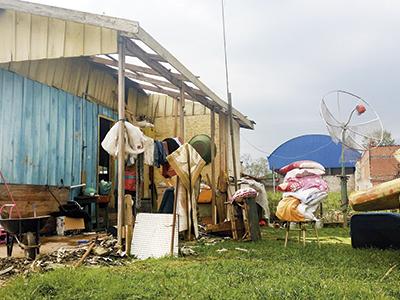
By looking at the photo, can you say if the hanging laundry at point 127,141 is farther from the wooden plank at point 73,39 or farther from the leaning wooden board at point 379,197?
the leaning wooden board at point 379,197

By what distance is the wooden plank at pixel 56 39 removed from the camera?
5.33 metres

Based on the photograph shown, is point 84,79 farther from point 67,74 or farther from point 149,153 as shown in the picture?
point 149,153

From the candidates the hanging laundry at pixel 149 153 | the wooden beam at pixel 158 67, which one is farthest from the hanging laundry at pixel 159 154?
the wooden beam at pixel 158 67

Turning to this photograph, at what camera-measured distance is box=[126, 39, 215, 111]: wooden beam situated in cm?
531

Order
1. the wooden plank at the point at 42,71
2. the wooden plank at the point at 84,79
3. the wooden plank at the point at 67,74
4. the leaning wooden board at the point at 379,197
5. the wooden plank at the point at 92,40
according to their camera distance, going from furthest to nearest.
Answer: the wooden plank at the point at 84,79 < the wooden plank at the point at 67,74 < the wooden plank at the point at 42,71 < the wooden plank at the point at 92,40 < the leaning wooden board at the point at 379,197

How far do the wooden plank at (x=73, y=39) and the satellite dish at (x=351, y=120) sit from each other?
399 centimetres

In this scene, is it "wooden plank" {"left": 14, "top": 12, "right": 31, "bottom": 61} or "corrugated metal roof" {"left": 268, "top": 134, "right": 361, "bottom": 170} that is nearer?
"wooden plank" {"left": 14, "top": 12, "right": 31, "bottom": 61}

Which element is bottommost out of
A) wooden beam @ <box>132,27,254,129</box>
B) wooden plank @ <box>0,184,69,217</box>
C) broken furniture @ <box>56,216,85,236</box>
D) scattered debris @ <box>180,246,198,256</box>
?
scattered debris @ <box>180,246,198,256</box>

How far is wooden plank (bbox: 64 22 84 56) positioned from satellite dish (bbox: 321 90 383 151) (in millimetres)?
3996

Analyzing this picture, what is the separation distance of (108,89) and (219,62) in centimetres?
264

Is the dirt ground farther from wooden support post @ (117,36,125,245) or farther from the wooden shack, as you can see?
wooden support post @ (117,36,125,245)

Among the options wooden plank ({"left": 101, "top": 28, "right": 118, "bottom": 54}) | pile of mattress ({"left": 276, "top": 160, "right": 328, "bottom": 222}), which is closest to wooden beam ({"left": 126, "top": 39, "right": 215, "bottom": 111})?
wooden plank ({"left": 101, "top": 28, "right": 118, "bottom": 54})

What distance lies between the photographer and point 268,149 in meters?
21.5

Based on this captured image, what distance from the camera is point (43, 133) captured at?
6859mm
